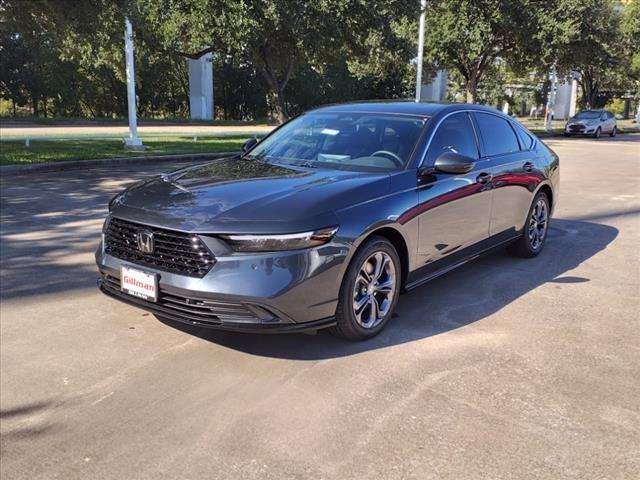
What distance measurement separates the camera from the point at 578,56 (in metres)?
27.7

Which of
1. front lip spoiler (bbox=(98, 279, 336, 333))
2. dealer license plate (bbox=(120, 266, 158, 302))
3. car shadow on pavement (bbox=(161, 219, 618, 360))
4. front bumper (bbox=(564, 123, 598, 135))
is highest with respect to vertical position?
front bumper (bbox=(564, 123, 598, 135))

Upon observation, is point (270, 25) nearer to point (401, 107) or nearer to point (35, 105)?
point (401, 107)

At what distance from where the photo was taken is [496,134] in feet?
18.8

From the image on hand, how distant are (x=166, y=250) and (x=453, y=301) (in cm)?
252

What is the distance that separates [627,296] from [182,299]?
3.98m

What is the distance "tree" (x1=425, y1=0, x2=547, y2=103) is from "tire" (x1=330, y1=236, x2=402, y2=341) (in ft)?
79.0

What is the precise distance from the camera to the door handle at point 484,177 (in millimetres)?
5129

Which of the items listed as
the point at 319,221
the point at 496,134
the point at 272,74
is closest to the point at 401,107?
the point at 496,134

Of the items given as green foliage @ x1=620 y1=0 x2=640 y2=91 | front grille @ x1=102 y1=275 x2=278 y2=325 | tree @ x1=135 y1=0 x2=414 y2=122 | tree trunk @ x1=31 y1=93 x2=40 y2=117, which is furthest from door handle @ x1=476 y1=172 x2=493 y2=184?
green foliage @ x1=620 y1=0 x2=640 y2=91

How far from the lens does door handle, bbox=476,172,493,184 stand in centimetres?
513

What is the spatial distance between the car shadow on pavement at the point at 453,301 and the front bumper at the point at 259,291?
Result: 453 mm

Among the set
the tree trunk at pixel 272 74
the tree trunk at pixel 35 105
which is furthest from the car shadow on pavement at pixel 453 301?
the tree trunk at pixel 35 105

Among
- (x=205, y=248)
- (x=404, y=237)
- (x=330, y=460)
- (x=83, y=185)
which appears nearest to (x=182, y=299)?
(x=205, y=248)

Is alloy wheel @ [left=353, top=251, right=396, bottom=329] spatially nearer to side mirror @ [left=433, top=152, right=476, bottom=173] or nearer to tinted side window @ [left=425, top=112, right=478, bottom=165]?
side mirror @ [left=433, top=152, right=476, bottom=173]
